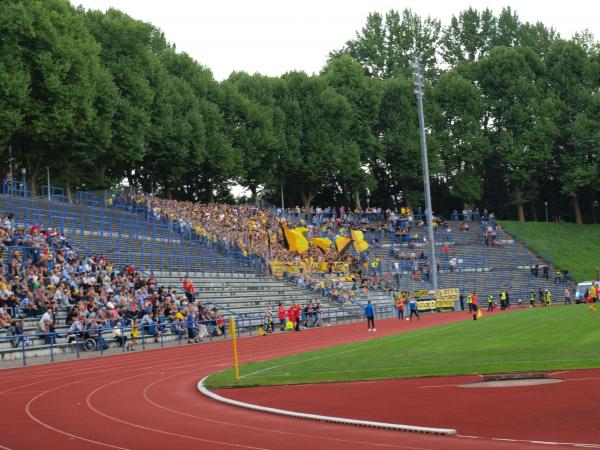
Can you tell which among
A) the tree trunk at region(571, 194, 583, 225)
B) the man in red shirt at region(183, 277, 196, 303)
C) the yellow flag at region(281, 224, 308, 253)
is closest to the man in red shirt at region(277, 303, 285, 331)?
the man in red shirt at region(183, 277, 196, 303)

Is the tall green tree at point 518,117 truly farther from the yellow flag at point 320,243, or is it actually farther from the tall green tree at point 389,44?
the yellow flag at point 320,243

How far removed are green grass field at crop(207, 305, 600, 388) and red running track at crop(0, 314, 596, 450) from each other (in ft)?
7.66

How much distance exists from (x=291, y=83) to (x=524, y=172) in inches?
990

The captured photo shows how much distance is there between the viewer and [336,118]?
3371 inches

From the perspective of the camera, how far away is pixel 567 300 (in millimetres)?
64438

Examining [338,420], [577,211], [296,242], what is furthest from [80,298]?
[577,211]

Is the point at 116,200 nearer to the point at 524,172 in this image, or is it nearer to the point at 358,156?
the point at 358,156

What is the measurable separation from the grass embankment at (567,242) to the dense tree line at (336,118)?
4.33 meters

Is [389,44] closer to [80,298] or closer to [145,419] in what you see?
[80,298]

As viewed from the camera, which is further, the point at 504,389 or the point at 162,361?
the point at 162,361

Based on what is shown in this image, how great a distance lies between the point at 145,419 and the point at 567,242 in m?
72.8

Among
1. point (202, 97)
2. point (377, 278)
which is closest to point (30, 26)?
point (202, 97)

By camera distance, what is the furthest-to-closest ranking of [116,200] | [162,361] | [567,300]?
[567,300] < [116,200] < [162,361]

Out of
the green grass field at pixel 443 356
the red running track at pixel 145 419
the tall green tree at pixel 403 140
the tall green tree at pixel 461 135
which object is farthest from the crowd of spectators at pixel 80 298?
the tall green tree at pixel 461 135
